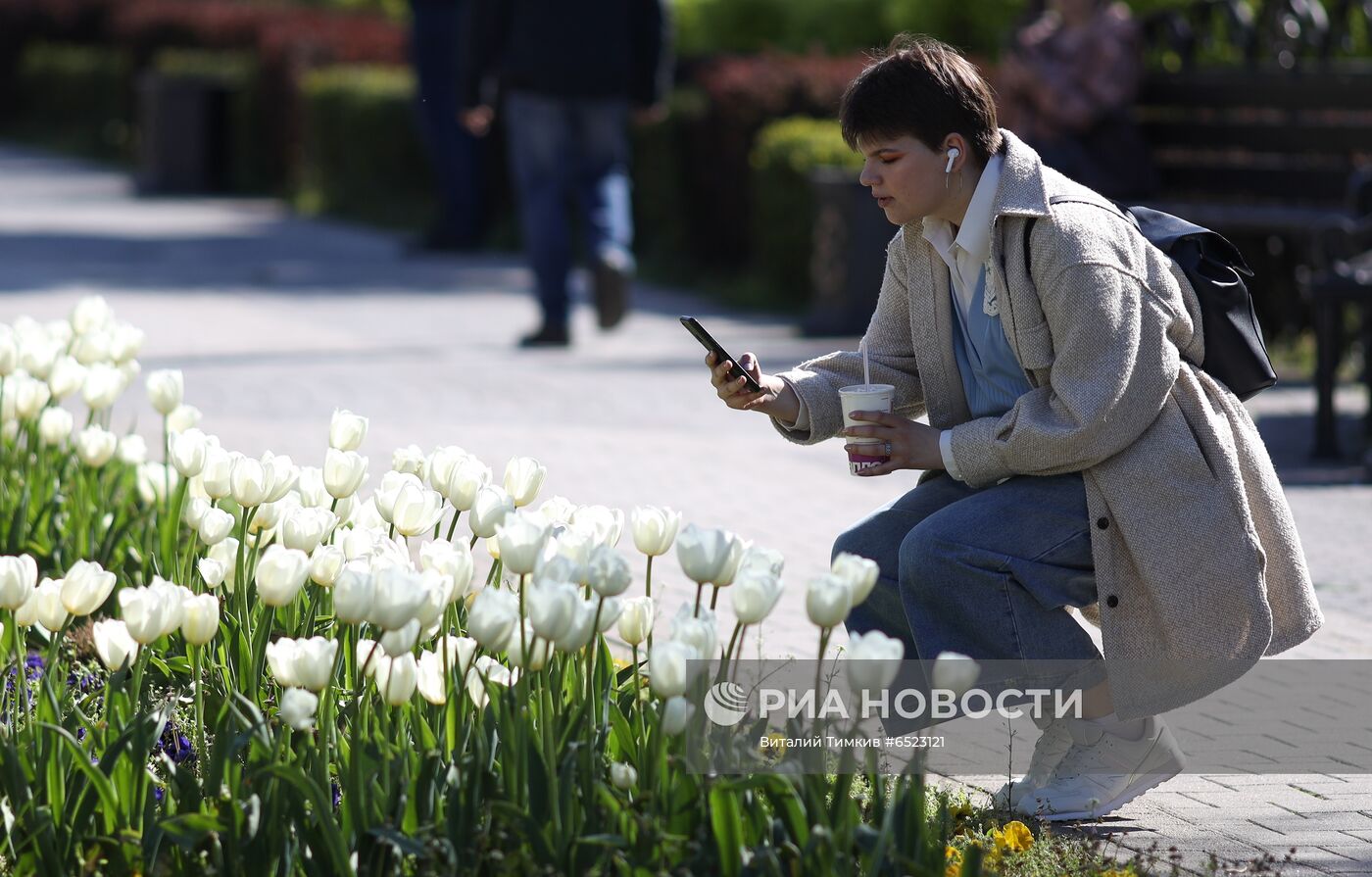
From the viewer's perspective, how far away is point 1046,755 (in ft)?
12.1

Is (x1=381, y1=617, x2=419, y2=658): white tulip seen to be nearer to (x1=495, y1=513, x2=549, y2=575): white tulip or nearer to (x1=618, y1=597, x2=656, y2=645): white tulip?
(x1=495, y1=513, x2=549, y2=575): white tulip

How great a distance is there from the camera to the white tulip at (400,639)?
274 centimetres

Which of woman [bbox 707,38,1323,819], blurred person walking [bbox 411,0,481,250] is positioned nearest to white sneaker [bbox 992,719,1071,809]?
woman [bbox 707,38,1323,819]

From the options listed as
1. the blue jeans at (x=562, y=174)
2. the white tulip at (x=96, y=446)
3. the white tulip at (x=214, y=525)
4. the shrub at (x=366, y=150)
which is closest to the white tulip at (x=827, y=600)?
the white tulip at (x=214, y=525)

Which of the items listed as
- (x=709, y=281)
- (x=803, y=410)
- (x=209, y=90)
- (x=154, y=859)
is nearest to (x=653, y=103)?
(x=709, y=281)

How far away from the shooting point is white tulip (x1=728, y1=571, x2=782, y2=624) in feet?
8.79

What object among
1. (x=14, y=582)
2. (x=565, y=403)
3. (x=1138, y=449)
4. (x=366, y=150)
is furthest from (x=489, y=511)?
(x=366, y=150)

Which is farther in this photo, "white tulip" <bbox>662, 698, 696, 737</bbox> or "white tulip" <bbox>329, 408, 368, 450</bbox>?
"white tulip" <bbox>329, 408, 368, 450</bbox>

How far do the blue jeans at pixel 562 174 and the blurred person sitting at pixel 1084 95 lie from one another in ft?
6.51

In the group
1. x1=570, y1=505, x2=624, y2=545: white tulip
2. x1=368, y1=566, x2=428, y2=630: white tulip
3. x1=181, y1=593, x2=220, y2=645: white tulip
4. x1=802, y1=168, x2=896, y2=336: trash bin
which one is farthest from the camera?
x1=802, y1=168, x2=896, y2=336: trash bin

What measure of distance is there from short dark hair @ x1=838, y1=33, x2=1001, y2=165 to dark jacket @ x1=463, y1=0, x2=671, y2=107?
6.55 metres

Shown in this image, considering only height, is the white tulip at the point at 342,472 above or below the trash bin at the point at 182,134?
above

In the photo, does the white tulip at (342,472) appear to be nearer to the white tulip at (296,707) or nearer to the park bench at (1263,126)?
the white tulip at (296,707)

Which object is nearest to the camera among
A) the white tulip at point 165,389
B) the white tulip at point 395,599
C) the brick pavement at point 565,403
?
the white tulip at point 395,599
